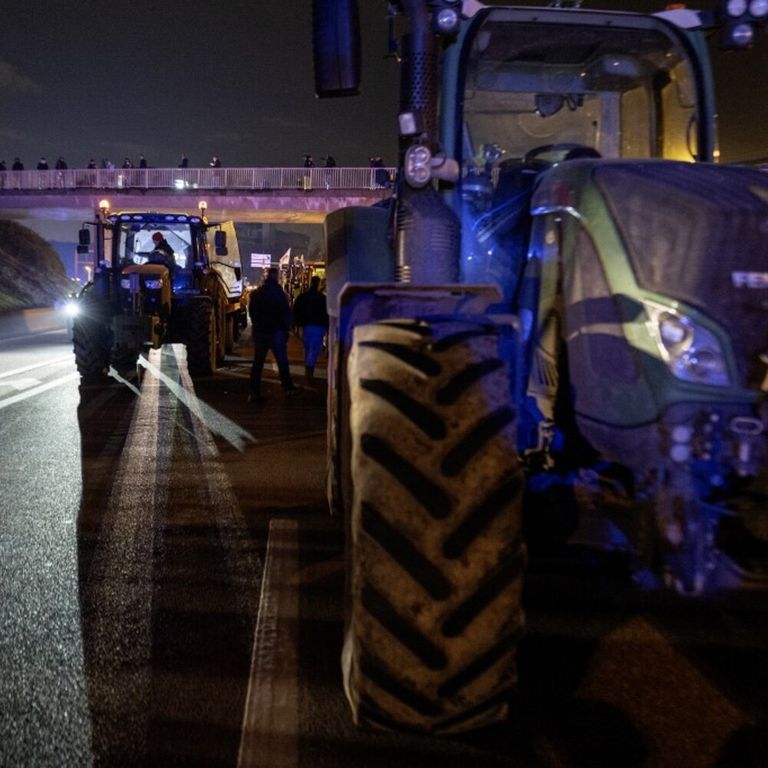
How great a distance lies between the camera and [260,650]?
3689mm

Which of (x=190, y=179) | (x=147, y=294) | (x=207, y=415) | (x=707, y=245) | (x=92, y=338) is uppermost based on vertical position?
(x=190, y=179)

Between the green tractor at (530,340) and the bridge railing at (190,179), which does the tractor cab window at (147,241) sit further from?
the bridge railing at (190,179)

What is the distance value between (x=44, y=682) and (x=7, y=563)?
5.60 feet

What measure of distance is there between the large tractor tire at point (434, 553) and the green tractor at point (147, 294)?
1188 centimetres

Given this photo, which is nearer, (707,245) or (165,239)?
(707,245)

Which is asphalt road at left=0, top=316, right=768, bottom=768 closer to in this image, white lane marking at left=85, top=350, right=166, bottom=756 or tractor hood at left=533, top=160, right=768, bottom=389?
white lane marking at left=85, top=350, right=166, bottom=756

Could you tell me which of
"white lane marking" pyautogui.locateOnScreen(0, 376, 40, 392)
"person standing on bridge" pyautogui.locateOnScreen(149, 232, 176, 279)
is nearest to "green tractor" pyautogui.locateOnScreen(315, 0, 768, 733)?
"white lane marking" pyautogui.locateOnScreen(0, 376, 40, 392)

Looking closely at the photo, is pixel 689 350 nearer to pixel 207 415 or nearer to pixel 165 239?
pixel 207 415

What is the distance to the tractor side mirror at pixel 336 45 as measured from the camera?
332cm

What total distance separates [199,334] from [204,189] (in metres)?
32.7

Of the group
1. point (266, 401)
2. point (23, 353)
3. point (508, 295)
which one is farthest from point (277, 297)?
point (23, 353)

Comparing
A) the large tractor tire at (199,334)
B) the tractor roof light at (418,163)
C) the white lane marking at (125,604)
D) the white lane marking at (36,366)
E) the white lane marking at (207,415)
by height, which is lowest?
the white lane marking at (125,604)

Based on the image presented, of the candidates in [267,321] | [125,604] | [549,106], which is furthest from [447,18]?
[267,321]

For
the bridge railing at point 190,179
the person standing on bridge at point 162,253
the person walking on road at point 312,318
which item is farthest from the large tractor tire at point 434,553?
the bridge railing at point 190,179
